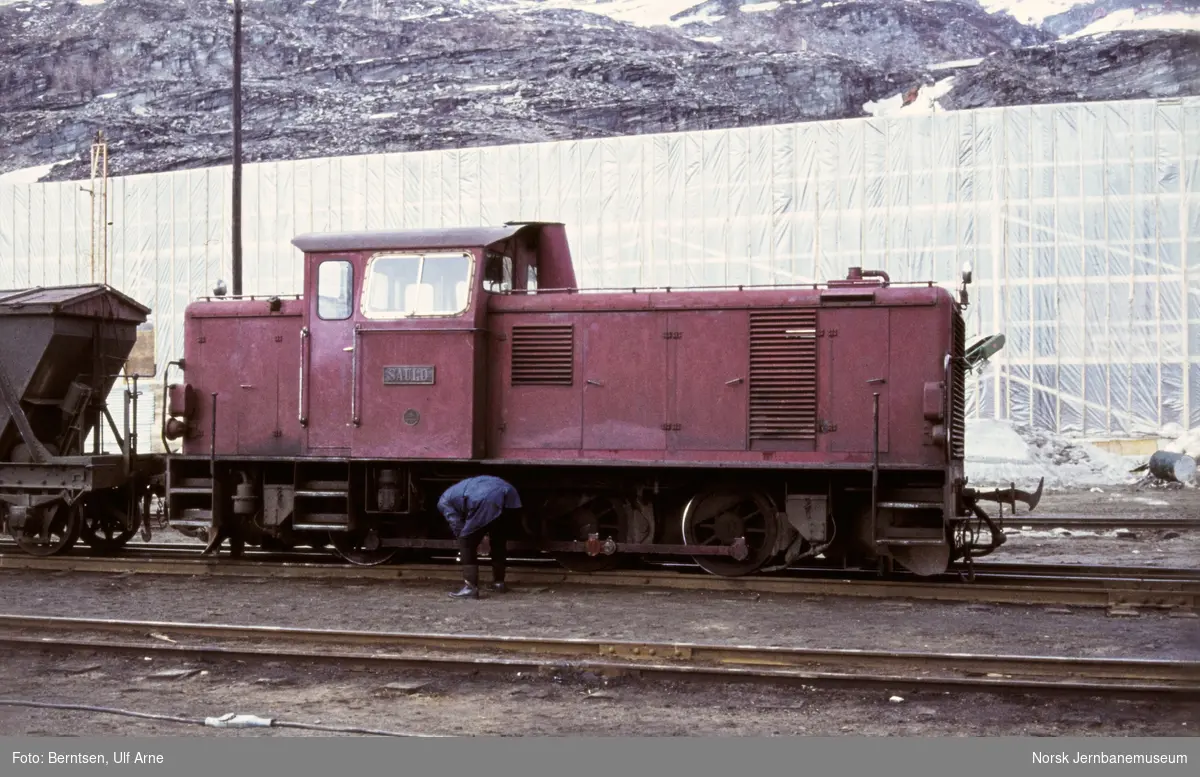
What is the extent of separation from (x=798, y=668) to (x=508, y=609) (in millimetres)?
3237

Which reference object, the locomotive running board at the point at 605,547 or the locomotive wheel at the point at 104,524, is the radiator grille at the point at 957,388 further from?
the locomotive wheel at the point at 104,524

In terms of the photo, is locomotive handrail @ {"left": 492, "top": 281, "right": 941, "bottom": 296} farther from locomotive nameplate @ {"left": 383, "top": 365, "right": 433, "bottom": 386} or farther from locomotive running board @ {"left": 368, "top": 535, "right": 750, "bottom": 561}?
locomotive running board @ {"left": 368, "top": 535, "right": 750, "bottom": 561}

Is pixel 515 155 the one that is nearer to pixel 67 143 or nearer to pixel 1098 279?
pixel 1098 279

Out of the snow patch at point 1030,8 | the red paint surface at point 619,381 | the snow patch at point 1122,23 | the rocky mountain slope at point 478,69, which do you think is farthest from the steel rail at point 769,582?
the snow patch at point 1030,8

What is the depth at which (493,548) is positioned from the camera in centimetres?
1066

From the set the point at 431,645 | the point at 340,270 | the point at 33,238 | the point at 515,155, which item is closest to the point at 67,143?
the point at 33,238

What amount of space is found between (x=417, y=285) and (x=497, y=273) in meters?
0.81

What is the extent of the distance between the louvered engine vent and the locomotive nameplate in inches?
33.3

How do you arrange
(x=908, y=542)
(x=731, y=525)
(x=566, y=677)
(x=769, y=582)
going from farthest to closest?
(x=731, y=525), (x=769, y=582), (x=908, y=542), (x=566, y=677)

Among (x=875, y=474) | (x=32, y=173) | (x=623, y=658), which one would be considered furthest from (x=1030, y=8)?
(x=623, y=658)

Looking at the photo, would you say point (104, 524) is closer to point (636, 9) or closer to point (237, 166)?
point (237, 166)

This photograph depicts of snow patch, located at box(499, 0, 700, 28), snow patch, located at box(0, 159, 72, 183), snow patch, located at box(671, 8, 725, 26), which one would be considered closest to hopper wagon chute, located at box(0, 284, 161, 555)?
snow patch, located at box(0, 159, 72, 183)

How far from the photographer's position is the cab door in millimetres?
11438

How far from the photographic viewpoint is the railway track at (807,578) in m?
9.64
